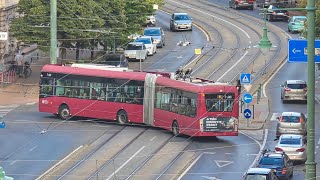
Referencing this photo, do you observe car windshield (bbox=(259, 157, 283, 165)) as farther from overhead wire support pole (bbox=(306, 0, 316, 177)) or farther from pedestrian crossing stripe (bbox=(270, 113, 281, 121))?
overhead wire support pole (bbox=(306, 0, 316, 177))

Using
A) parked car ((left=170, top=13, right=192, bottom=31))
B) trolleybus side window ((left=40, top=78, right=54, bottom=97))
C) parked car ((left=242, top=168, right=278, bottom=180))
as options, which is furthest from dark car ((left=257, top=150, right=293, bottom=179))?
parked car ((left=170, top=13, right=192, bottom=31))

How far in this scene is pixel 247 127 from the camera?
5959 centimetres

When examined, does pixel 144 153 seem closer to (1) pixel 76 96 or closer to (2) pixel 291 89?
(1) pixel 76 96

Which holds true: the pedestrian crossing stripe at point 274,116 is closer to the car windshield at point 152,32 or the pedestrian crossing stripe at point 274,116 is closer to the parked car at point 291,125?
the parked car at point 291,125

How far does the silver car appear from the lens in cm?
4925

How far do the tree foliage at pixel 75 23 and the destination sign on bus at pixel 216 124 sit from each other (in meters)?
20.4

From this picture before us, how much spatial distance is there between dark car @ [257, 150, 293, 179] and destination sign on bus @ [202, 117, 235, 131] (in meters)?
8.56

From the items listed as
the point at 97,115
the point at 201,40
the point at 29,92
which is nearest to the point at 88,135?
the point at 97,115

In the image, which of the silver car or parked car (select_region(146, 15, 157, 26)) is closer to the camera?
the silver car

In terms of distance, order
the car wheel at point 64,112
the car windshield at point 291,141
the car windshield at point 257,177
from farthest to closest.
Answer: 1. the car wheel at point 64,112
2. the car windshield at point 291,141
3. the car windshield at point 257,177

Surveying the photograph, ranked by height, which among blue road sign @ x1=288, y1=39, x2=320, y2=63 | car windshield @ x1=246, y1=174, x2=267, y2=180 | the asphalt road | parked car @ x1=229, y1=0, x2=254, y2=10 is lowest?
the asphalt road

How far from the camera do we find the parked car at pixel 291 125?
5531cm

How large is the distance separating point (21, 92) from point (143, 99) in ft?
46.3

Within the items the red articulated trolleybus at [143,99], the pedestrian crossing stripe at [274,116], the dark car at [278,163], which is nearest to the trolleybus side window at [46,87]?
the red articulated trolleybus at [143,99]
